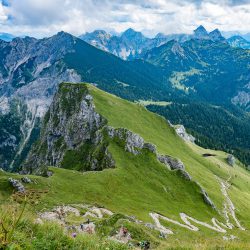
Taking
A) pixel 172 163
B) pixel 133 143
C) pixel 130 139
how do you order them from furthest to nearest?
pixel 172 163
pixel 130 139
pixel 133 143

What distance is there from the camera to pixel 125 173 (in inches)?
4508

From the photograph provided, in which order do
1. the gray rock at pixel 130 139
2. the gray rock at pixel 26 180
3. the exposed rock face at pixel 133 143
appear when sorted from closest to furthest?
the gray rock at pixel 26 180, the gray rock at pixel 130 139, the exposed rock face at pixel 133 143

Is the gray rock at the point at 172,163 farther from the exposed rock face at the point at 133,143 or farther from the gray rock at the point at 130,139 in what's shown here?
the gray rock at the point at 130,139

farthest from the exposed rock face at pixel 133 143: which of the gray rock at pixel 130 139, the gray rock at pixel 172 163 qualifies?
the gray rock at pixel 172 163

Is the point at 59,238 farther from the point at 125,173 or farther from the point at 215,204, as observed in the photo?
the point at 215,204

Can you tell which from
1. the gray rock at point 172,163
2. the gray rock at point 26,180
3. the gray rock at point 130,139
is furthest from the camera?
the gray rock at point 172,163

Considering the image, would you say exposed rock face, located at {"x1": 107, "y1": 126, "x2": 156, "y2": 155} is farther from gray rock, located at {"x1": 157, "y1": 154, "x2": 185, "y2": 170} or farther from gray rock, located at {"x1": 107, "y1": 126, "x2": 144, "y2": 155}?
gray rock, located at {"x1": 157, "y1": 154, "x2": 185, "y2": 170}

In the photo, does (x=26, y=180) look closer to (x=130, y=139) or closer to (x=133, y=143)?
(x=133, y=143)

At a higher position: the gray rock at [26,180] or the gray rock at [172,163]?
the gray rock at [172,163]

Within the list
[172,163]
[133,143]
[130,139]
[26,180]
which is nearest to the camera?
[26,180]

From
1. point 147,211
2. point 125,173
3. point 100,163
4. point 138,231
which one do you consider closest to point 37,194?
point 138,231

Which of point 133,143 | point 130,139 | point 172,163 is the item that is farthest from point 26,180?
point 172,163

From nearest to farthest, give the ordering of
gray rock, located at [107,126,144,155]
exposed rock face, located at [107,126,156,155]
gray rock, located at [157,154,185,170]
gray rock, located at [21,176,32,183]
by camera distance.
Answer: gray rock, located at [21,176,32,183] → gray rock, located at [107,126,144,155] → exposed rock face, located at [107,126,156,155] → gray rock, located at [157,154,185,170]

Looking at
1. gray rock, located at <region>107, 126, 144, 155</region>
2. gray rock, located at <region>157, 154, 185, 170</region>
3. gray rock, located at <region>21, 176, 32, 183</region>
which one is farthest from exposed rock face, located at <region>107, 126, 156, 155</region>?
gray rock, located at <region>21, 176, 32, 183</region>
